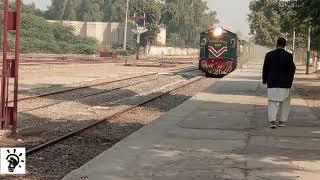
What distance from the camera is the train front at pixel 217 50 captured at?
37469mm

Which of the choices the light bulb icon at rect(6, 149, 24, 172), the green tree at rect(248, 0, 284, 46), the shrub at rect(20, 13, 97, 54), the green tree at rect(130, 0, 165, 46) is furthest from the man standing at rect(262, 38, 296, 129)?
the green tree at rect(130, 0, 165, 46)

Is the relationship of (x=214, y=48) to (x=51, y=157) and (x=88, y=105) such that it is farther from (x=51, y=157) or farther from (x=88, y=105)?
(x=51, y=157)

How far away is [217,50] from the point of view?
123 ft

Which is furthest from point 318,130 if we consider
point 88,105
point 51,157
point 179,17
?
point 179,17

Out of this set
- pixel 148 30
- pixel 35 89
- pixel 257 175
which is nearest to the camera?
pixel 257 175

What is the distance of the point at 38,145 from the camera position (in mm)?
10812

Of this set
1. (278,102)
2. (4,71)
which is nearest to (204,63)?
(278,102)

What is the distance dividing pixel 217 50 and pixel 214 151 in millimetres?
28750

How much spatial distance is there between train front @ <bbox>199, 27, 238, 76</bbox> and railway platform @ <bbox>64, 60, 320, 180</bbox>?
22.8 meters

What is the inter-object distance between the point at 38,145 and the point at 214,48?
27.7 meters

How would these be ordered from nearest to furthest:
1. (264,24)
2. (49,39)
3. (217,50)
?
(217,50), (264,24), (49,39)

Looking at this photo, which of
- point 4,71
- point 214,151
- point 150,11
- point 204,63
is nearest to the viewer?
point 214,151

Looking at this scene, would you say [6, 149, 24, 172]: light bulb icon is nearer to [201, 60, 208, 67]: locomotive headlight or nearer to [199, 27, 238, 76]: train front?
[199, 27, 238, 76]: train front

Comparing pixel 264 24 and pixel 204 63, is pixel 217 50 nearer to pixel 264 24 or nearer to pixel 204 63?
pixel 204 63
